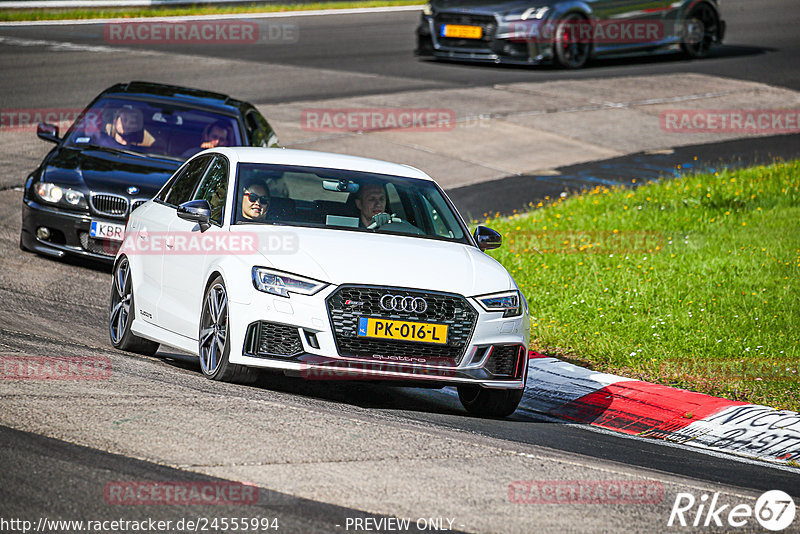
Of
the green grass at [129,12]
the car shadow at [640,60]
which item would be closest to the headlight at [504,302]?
the car shadow at [640,60]

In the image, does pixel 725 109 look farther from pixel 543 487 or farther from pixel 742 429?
pixel 543 487

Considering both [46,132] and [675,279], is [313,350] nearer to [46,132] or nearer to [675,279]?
[675,279]

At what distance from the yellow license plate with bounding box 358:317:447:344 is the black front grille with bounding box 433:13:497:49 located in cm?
1618

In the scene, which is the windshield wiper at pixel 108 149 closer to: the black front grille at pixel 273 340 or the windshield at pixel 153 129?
the windshield at pixel 153 129

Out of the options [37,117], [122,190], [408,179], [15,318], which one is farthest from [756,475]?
[37,117]

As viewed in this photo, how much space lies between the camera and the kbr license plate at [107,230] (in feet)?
Result: 38.6

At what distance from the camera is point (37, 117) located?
1923 centimetres

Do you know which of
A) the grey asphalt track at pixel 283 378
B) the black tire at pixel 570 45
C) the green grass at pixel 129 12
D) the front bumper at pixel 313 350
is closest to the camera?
→ the grey asphalt track at pixel 283 378

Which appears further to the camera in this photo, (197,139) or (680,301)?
(197,139)

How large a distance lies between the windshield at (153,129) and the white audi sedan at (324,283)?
3.55 metres

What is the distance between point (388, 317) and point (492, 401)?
1159mm

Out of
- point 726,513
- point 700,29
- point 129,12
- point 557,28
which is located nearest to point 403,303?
point 726,513

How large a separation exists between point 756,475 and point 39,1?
86.3ft

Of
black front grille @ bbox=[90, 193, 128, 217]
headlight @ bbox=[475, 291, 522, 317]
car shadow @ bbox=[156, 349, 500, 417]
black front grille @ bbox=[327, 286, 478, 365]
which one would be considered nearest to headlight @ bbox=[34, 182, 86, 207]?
black front grille @ bbox=[90, 193, 128, 217]
